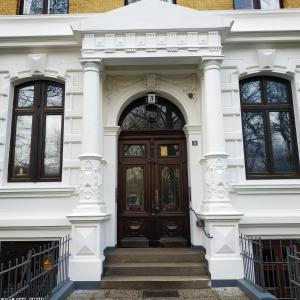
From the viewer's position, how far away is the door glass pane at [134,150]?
848 centimetres

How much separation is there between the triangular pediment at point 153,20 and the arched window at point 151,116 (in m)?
1.94

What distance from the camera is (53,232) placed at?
7.49 m

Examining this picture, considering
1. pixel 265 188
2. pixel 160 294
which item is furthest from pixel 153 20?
pixel 160 294

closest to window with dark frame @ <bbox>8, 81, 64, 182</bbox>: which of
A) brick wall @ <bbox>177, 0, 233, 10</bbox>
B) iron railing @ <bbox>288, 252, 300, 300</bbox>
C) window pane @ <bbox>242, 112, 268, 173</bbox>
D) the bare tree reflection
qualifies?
the bare tree reflection

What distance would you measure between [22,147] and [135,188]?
3016mm

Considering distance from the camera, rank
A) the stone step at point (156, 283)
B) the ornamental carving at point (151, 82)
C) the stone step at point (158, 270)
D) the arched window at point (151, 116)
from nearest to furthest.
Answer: the stone step at point (156, 283)
the stone step at point (158, 270)
the ornamental carving at point (151, 82)
the arched window at point (151, 116)

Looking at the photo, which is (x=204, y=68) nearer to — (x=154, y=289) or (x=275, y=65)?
(x=275, y=65)

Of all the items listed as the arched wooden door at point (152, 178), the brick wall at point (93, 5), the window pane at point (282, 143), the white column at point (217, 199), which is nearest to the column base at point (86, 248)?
the arched wooden door at point (152, 178)

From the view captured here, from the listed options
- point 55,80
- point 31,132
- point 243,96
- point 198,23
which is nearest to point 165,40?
point 198,23

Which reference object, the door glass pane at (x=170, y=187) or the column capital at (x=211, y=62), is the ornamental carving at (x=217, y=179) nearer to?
the door glass pane at (x=170, y=187)

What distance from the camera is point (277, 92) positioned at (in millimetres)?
8461

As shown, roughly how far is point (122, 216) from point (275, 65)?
211 inches

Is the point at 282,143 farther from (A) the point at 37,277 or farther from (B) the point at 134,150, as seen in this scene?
(A) the point at 37,277

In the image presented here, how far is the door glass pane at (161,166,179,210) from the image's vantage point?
8.19 m
